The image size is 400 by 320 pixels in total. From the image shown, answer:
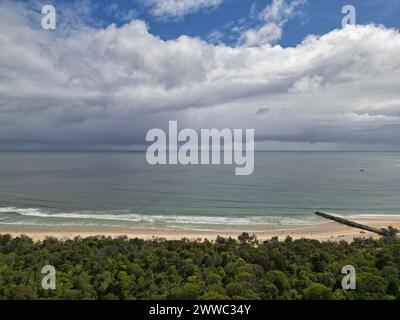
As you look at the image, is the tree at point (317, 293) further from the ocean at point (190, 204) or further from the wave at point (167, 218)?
the wave at point (167, 218)

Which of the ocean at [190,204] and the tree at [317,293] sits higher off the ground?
the ocean at [190,204]

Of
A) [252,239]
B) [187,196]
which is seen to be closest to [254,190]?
[187,196]

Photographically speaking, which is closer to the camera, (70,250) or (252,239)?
(70,250)

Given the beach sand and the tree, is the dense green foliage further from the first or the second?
the beach sand

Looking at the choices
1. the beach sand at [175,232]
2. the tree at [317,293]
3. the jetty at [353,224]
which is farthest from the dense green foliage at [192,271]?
the jetty at [353,224]

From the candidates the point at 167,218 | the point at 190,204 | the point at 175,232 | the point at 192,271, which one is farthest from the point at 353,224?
the point at 192,271
